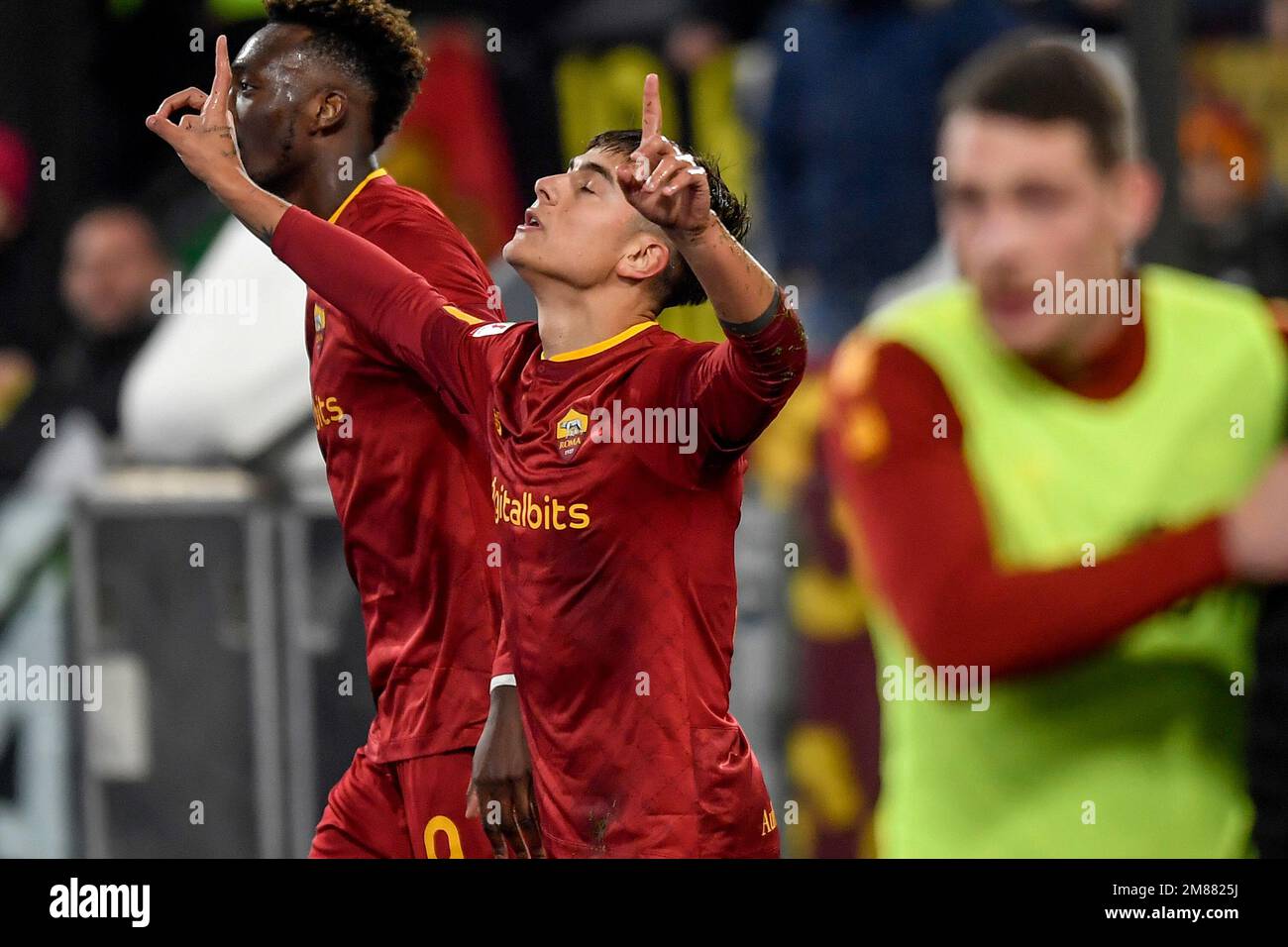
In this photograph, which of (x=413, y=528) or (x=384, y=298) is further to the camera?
(x=413, y=528)

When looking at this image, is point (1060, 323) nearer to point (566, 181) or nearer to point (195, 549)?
point (566, 181)

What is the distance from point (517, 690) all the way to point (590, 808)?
0.22 m

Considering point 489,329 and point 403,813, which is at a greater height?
point 489,329

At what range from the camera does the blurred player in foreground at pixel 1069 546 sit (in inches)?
94.6

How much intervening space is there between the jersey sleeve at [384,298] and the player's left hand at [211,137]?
0.38 feet

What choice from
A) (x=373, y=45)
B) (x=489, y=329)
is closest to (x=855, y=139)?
(x=373, y=45)

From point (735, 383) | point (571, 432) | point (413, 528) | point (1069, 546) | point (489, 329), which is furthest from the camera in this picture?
point (413, 528)

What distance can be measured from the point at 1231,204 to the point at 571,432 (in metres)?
1.71

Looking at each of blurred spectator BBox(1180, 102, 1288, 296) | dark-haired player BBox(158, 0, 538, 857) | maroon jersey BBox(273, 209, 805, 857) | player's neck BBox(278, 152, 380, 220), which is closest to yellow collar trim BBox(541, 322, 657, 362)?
maroon jersey BBox(273, 209, 805, 857)

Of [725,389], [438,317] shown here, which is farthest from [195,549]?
[725,389]

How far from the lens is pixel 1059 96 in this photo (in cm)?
264

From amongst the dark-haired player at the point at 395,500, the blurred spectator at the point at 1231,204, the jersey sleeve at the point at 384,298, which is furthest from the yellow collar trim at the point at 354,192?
the blurred spectator at the point at 1231,204

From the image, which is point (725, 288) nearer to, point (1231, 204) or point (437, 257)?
point (437, 257)

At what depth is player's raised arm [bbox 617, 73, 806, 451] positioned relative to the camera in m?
2.24
